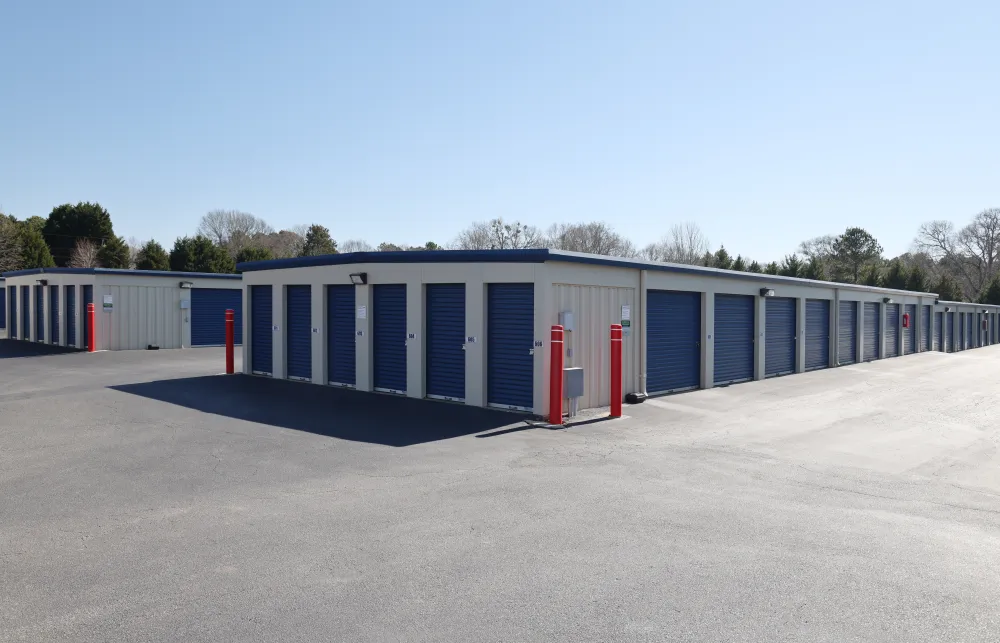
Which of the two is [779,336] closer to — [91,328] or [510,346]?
[510,346]

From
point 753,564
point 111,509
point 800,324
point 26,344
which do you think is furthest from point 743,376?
point 26,344

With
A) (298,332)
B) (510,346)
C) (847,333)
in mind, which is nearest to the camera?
(510,346)

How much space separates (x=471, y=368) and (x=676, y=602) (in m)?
8.59

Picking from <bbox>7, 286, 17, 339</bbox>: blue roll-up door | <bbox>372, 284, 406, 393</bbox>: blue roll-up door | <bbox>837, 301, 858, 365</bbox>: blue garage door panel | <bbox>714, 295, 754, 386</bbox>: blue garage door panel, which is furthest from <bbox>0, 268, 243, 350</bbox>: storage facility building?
<bbox>837, 301, 858, 365</bbox>: blue garage door panel

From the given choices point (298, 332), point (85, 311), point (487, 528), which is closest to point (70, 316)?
point (85, 311)

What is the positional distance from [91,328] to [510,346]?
1775 cm

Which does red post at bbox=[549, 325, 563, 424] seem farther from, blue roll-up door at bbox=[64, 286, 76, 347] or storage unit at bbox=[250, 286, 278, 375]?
blue roll-up door at bbox=[64, 286, 76, 347]

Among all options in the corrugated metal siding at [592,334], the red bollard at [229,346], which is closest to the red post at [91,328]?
the red bollard at [229,346]

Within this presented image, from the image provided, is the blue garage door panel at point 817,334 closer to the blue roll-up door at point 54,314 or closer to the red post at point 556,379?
the red post at point 556,379

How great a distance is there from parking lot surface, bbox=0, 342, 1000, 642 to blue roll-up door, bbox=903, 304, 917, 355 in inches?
851

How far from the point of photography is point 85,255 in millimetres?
48438

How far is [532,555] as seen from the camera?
17.2ft

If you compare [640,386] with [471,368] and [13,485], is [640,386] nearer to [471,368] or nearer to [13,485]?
[471,368]

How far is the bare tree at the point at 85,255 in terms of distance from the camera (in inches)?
1895
